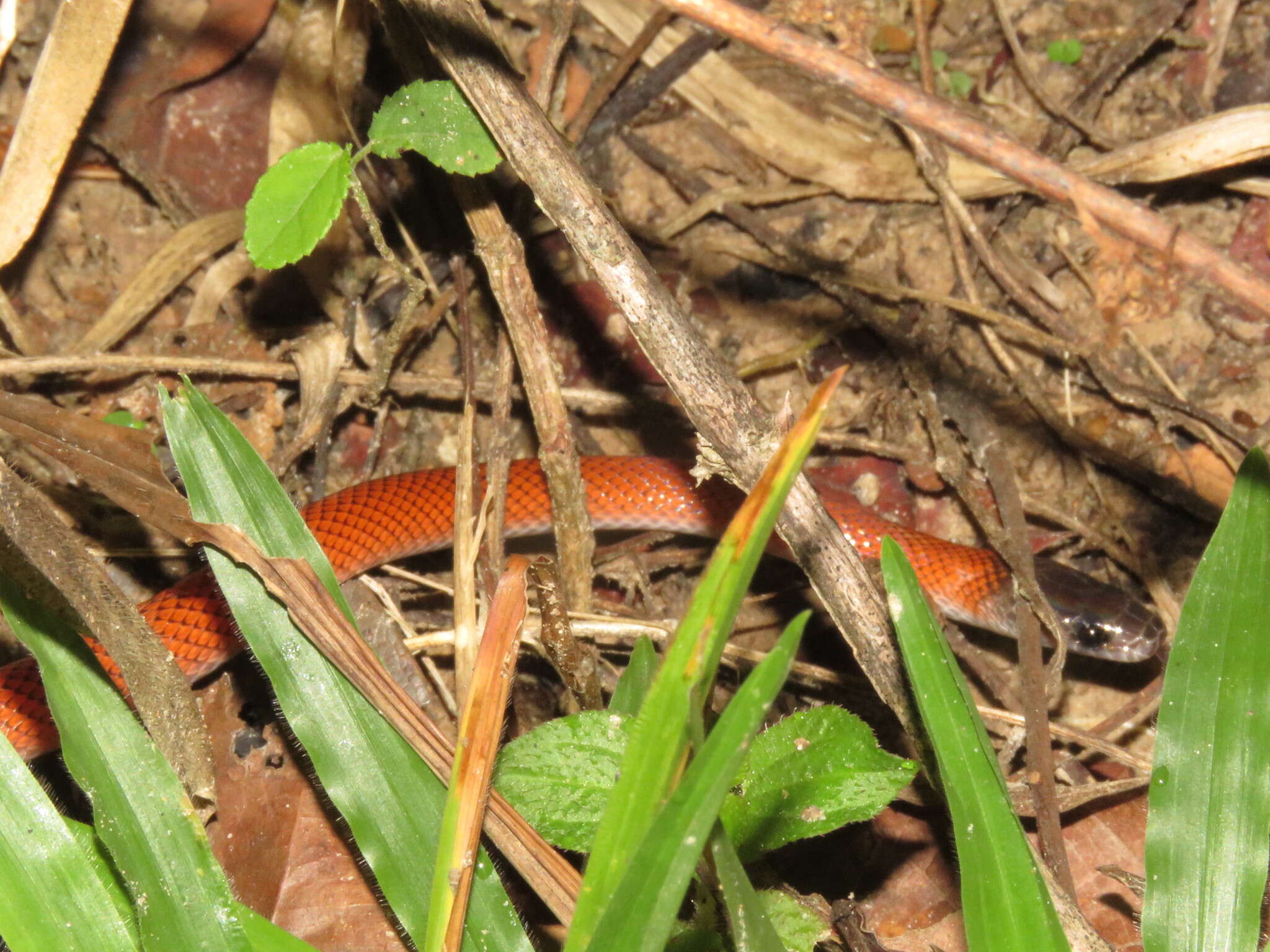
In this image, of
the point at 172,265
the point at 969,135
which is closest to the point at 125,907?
the point at 969,135

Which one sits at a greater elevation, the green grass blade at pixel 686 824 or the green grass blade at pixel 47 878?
the green grass blade at pixel 686 824

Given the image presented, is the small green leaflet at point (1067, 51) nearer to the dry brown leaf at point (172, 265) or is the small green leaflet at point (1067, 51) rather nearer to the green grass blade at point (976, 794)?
the green grass blade at point (976, 794)

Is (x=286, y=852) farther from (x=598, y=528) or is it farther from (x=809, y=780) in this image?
(x=598, y=528)

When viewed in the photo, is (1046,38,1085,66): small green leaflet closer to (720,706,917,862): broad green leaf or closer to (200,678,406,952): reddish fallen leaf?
(720,706,917,862): broad green leaf

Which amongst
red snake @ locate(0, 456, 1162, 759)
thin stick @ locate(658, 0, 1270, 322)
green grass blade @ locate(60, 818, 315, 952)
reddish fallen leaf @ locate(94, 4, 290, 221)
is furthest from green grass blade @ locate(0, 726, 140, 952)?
reddish fallen leaf @ locate(94, 4, 290, 221)

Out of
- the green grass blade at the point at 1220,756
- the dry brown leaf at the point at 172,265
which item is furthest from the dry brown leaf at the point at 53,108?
the green grass blade at the point at 1220,756

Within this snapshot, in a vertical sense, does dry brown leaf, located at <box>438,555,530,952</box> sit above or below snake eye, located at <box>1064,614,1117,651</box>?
above
